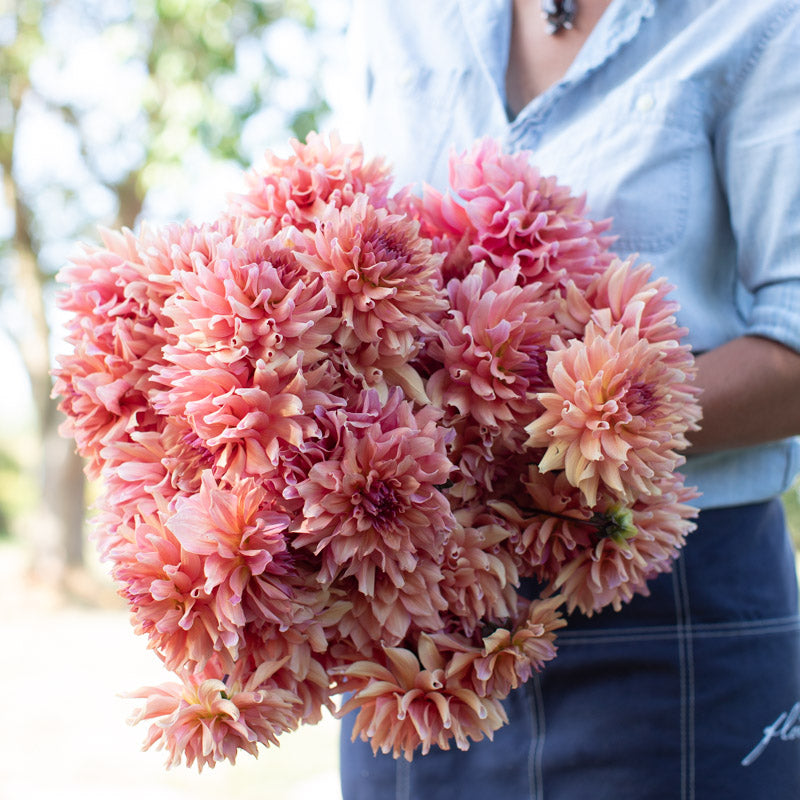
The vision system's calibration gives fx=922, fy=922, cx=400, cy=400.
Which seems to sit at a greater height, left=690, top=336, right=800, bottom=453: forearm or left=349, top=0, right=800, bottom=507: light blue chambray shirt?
left=349, top=0, right=800, bottom=507: light blue chambray shirt

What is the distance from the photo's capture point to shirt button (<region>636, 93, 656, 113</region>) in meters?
1.12

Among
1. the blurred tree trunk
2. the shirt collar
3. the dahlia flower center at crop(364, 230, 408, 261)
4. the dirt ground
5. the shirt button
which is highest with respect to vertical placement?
the blurred tree trunk

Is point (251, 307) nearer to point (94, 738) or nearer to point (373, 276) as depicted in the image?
point (373, 276)

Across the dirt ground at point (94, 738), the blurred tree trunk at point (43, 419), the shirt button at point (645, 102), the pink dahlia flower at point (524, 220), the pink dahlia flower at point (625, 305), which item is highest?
the blurred tree trunk at point (43, 419)

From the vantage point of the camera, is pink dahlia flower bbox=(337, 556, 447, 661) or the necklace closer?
pink dahlia flower bbox=(337, 556, 447, 661)

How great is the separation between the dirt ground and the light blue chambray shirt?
2.14 metres

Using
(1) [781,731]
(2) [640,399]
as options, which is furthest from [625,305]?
(1) [781,731]

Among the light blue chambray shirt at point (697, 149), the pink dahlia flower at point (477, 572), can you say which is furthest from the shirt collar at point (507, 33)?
the pink dahlia flower at point (477, 572)

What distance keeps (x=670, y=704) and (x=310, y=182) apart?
759 mm

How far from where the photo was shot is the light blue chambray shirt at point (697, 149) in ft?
3.55

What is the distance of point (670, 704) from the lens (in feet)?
3.73

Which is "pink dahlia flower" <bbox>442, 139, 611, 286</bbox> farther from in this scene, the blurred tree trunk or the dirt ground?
the blurred tree trunk

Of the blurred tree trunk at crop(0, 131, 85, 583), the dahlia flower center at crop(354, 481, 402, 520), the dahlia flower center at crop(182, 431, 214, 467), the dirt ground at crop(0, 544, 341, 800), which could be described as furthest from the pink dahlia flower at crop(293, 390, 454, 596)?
the blurred tree trunk at crop(0, 131, 85, 583)

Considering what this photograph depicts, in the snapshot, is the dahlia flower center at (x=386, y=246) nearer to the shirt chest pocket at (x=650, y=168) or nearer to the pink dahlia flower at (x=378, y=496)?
the pink dahlia flower at (x=378, y=496)
